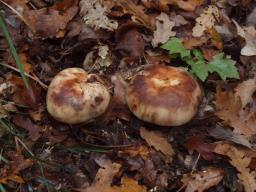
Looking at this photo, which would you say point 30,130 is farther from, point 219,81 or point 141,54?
point 219,81

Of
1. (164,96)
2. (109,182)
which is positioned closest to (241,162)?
(164,96)

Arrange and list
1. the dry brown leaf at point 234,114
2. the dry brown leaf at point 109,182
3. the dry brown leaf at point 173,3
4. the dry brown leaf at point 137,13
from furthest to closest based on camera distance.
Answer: the dry brown leaf at point 173,3 < the dry brown leaf at point 137,13 < the dry brown leaf at point 234,114 < the dry brown leaf at point 109,182

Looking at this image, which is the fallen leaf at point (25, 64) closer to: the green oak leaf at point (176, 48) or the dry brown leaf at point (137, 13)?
the dry brown leaf at point (137, 13)

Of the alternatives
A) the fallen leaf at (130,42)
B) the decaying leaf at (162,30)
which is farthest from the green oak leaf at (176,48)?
the fallen leaf at (130,42)

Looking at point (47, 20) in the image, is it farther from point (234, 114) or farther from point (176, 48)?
point (234, 114)

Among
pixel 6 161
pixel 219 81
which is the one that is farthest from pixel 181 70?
pixel 6 161

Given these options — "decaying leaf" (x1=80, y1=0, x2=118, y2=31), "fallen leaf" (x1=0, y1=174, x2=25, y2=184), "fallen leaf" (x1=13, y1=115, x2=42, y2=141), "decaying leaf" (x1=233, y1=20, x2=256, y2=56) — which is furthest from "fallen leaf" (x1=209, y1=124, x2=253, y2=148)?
"fallen leaf" (x1=0, y1=174, x2=25, y2=184)
